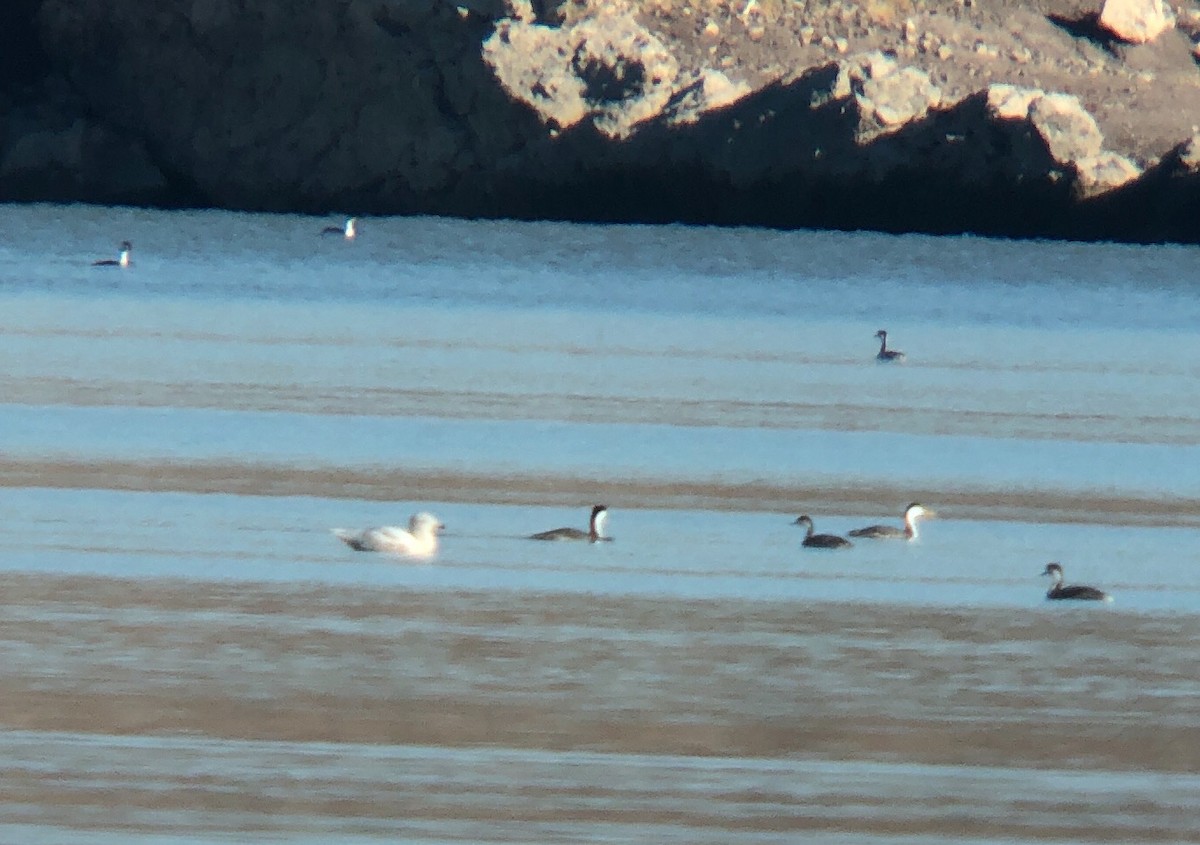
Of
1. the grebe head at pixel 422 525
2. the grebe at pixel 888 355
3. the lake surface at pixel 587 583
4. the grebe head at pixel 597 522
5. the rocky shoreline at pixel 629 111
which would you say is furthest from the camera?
the rocky shoreline at pixel 629 111

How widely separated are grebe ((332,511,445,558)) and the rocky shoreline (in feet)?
113

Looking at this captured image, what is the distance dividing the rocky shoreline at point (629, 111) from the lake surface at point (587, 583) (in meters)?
18.8

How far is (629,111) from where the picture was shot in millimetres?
50375

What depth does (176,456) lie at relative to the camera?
725 inches

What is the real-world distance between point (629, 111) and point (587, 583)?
36.9 m

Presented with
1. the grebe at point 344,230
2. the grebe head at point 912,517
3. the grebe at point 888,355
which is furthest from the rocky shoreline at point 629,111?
the grebe head at point 912,517

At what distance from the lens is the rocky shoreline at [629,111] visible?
49250 millimetres

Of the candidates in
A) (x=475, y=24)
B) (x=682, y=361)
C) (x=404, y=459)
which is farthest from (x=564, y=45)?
(x=404, y=459)

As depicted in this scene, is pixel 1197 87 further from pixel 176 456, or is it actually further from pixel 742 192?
pixel 176 456

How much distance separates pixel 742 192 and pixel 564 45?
435 cm

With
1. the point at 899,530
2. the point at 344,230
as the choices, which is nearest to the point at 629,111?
the point at 344,230

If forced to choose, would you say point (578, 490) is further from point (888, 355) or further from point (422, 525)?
point (888, 355)

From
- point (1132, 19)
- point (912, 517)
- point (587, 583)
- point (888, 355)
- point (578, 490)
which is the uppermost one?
point (1132, 19)

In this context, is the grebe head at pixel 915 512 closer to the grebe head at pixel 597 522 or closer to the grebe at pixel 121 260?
the grebe head at pixel 597 522
